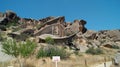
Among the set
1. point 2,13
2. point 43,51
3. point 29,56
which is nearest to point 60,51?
point 43,51

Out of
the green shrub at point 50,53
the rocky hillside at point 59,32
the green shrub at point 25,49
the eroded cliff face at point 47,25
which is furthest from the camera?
the eroded cliff face at point 47,25

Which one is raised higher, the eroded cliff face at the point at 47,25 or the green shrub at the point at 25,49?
the eroded cliff face at the point at 47,25

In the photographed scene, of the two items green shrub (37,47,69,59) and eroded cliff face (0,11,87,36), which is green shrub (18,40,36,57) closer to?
green shrub (37,47,69,59)

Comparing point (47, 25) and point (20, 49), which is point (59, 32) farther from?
point (20, 49)

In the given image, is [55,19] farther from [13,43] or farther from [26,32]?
[13,43]

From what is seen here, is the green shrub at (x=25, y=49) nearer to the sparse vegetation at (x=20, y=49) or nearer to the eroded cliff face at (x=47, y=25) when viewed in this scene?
the sparse vegetation at (x=20, y=49)

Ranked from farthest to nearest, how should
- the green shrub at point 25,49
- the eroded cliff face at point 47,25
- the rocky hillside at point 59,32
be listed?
the eroded cliff face at point 47,25
the rocky hillside at point 59,32
the green shrub at point 25,49

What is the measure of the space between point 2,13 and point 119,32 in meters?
39.2

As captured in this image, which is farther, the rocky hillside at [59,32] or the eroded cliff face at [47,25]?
the eroded cliff face at [47,25]

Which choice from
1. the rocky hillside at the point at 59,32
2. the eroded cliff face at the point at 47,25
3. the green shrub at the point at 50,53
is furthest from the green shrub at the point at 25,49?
the eroded cliff face at the point at 47,25

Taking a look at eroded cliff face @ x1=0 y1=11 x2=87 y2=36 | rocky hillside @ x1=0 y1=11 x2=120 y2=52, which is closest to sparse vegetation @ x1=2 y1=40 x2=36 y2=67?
rocky hillside @ x1=0 y1=11 x2=120 y2=52

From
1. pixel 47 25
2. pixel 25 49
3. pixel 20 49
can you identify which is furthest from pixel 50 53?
pixel 47 25

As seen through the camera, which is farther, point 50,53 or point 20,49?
point 50,53

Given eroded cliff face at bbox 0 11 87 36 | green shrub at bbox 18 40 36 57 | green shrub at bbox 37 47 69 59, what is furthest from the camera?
eroded cliff face at bbox 0 11 87 36
